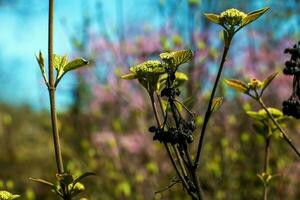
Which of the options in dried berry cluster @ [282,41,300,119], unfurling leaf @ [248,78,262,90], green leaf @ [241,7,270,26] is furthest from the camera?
unfurling leaf @ [248,78,262,90]

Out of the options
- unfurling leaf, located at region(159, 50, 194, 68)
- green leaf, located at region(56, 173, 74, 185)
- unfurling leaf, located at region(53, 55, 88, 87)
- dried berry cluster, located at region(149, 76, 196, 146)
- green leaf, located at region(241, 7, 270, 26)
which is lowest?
green leaf, located at region(56, 173, 74, 185)

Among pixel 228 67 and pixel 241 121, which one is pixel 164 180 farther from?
pixel 228 67

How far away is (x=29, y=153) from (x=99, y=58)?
758 cm

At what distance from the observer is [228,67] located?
6105 millimetres

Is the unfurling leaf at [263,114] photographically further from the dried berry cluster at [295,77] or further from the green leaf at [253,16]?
the green leaf at [253,16]

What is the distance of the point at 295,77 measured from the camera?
1228mm

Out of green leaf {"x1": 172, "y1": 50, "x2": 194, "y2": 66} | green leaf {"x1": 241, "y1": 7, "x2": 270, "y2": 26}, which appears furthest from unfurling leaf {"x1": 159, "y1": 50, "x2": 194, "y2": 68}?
green leaf {"x1": 241, "y1": 7, "x2": 270, "y2": 26}

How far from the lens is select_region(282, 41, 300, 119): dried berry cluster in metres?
1.19

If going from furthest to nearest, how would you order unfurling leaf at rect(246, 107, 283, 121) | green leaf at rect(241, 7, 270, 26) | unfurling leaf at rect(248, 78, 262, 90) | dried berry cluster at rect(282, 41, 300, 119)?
1. unfurling leaf at rect(246, 107, 283, 121)
2. unfurling leaf at rect(248, 78, 262, 90)
3. dried berry cluster at rect(282, 41, 300, 119)
4. green leaf at rect(241, 7, 270, 26)

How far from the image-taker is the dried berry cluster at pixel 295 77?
1.19 meters

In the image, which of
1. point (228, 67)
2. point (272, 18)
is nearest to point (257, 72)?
point (228, 67)

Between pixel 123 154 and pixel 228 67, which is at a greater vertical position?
pixel 228 67

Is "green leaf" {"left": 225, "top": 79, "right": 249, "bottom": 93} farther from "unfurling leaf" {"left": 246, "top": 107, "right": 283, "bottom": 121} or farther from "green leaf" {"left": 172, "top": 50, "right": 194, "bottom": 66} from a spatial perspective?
"green leaf" {"left": 172, "top": 50, "right": 194, "bottom": 66}

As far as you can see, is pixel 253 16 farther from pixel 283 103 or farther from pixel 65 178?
pixel 65 178
